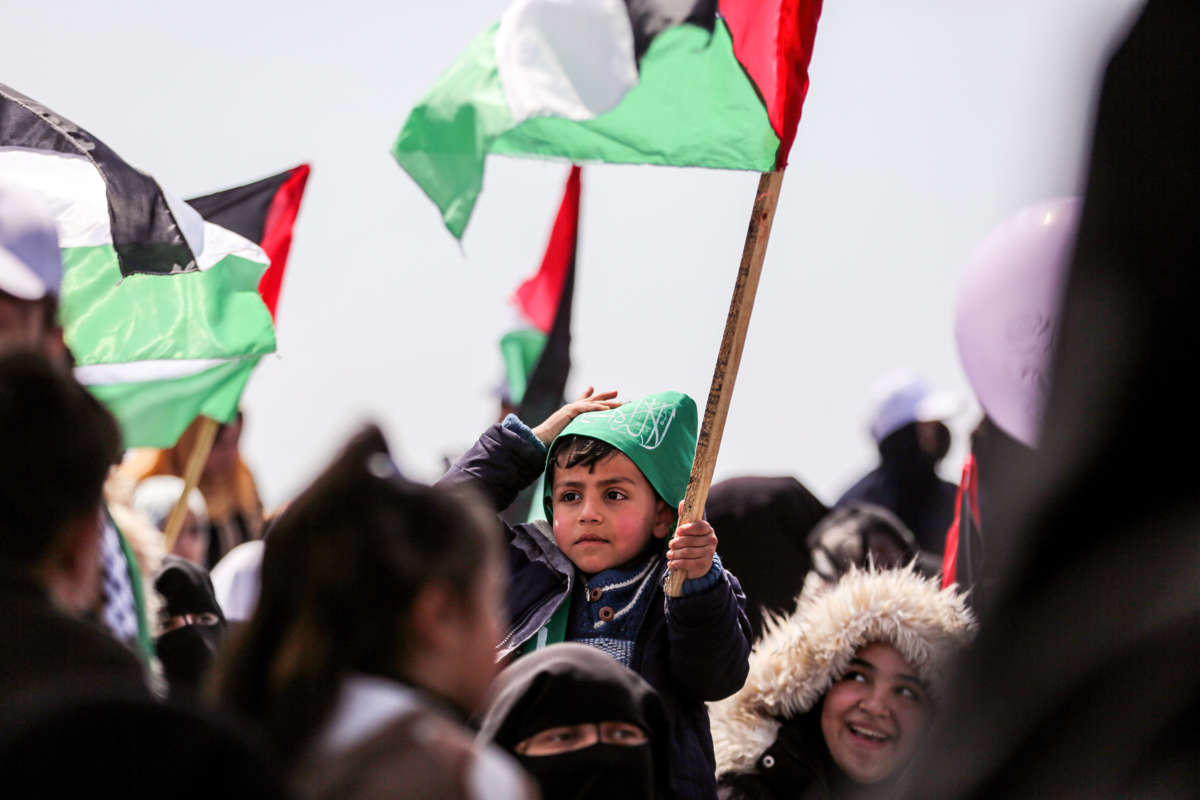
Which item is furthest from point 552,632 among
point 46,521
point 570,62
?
point 46,521

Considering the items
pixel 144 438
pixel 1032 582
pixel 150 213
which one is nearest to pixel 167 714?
pixel 1032 582

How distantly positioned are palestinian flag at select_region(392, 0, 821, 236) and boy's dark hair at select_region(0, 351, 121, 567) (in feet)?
7.96

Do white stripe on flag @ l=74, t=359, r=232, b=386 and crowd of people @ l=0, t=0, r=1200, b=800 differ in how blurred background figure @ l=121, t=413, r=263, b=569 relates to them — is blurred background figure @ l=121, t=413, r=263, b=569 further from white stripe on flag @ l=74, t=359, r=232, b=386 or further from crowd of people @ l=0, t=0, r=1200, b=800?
crowd of people @ l=0, t=0, r=1200, b=800

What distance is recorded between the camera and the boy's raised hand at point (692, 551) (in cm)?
363

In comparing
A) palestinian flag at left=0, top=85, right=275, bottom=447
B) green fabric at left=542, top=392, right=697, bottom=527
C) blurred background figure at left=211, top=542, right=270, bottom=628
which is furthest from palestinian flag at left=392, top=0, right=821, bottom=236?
blurred background figure at left=211, top=542, right=270, bottom=628

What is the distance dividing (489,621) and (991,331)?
262 centimetres

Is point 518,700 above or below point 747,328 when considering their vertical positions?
below

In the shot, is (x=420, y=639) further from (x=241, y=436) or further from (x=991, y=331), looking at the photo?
(x=241, y=436)

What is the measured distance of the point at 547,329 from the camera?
8.62m

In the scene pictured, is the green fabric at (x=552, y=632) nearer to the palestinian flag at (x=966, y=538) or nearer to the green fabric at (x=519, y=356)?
the palestinian flag at (x=966, y=538)

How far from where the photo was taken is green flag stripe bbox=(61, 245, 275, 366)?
17.3 ft

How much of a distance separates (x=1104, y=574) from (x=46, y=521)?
1482 mm

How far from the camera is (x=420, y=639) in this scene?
1898mm

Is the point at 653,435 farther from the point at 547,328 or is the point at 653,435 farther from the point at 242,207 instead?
the point at 547,328
